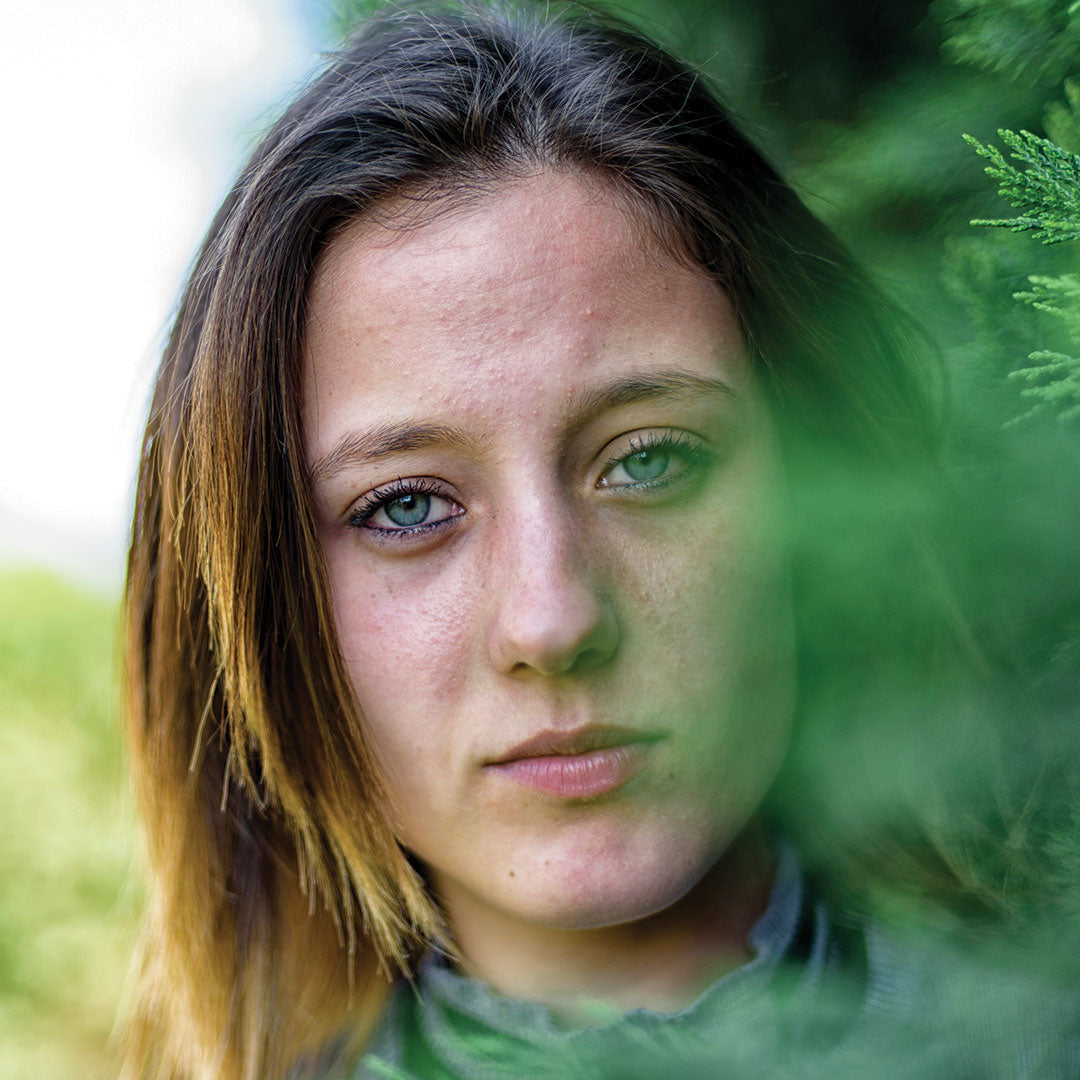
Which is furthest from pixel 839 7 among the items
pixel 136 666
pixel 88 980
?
pixel 88 980

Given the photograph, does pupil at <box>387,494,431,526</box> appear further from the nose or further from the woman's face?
the nose

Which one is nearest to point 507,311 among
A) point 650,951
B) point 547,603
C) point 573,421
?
point 573,421

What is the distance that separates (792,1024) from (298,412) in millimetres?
961

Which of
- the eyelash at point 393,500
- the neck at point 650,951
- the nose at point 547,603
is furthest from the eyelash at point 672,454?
the neck at point 650,951

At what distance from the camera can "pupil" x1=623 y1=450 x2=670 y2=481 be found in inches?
52.2

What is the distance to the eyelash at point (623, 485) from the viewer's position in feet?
4.31

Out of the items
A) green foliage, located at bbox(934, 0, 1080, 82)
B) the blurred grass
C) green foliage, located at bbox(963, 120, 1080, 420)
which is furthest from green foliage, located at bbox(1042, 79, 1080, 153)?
the blurred grass

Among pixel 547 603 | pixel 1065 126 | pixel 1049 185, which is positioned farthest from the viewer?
pixel 1065 126

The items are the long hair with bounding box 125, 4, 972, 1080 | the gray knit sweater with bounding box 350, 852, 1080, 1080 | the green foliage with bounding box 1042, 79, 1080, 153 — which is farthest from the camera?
the long hair with bounding box 125, 4, 972, 1080

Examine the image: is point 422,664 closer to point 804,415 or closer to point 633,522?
point 633,522

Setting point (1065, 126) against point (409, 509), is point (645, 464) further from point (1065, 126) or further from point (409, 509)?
point (1065, 126)

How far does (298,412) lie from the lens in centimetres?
141

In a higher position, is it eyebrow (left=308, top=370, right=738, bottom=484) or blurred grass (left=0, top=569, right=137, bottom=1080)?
eyebrow (left=308, top=370, right=738, bottom=484)

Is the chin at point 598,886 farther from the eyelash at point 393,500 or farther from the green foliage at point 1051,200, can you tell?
the green foliage at point 1051,200
